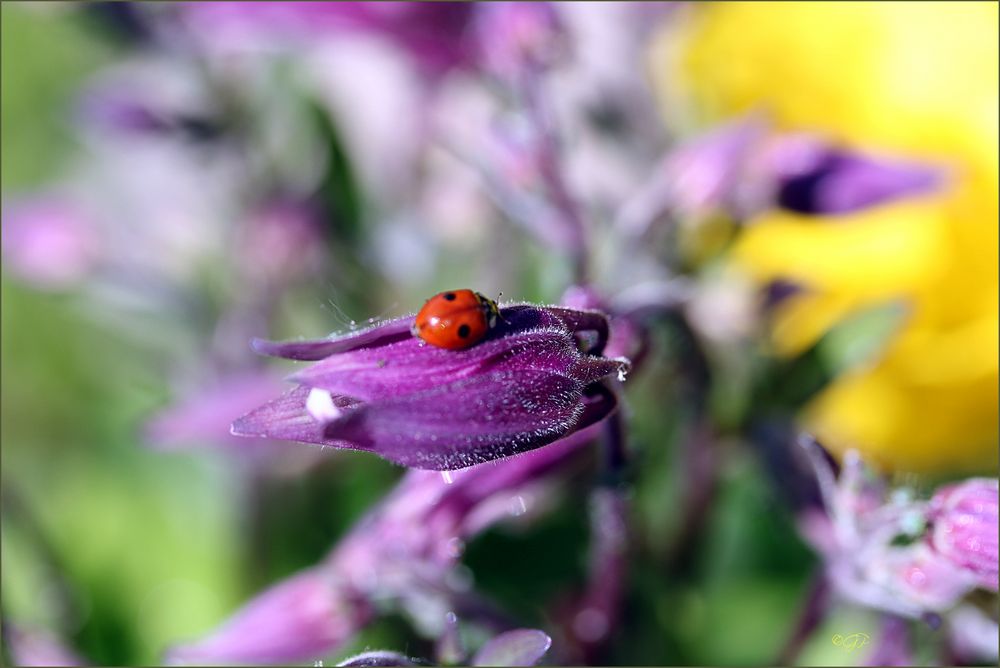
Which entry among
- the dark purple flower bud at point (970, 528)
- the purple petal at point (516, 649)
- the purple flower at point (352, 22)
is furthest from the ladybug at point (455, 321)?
the purple flower at point (352, 22)

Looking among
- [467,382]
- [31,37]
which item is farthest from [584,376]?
[31,37]

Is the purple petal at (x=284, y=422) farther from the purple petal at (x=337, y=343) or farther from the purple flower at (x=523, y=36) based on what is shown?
the purple flower at (x=523, y=36)

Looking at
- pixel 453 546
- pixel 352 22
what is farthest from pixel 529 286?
pixel 453 546

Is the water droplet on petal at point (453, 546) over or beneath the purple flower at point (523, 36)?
beneath

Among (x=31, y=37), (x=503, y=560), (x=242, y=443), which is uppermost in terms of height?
(x=31, y=37)

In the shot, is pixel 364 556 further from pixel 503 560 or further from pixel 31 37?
pixel 31 37

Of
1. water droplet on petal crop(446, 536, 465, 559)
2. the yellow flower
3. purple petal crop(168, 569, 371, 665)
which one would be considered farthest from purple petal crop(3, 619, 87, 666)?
the yellow flower
